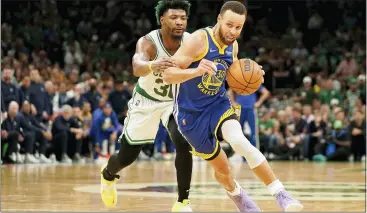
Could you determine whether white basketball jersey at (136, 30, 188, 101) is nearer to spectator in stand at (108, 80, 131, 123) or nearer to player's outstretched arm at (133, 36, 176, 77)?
player's outstretched arm at (133, 36, 176, 77)

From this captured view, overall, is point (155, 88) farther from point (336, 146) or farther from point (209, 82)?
point (336, 146)

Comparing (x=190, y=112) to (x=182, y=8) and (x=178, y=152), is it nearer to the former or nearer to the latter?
(x=178, y=152)

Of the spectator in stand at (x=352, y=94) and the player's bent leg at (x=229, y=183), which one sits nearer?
the player's bent leg at (x=229, y=183)

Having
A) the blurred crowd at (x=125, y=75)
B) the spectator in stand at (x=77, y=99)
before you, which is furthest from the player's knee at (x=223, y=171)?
the spectator in stand at (x=77, y=99)

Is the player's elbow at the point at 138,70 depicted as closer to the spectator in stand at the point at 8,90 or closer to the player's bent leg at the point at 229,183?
the player's bent leg at the point at 229,183

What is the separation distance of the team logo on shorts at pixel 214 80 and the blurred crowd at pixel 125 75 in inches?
360

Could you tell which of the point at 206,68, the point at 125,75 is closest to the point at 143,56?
the point at 206,68

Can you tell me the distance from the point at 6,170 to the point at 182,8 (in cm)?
657

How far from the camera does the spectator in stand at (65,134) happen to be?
17000mm

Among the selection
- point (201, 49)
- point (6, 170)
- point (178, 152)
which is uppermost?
point (201, 49)

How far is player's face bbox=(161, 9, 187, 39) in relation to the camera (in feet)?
25.0

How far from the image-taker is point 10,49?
20.8 meters

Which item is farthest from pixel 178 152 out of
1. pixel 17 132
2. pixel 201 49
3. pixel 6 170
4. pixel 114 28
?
pixel 114 28

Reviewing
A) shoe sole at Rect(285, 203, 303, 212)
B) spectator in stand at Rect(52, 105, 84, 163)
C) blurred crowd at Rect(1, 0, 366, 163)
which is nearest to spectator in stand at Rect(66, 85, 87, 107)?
blurred crowd at Rect(1, 0, 366, 163)
